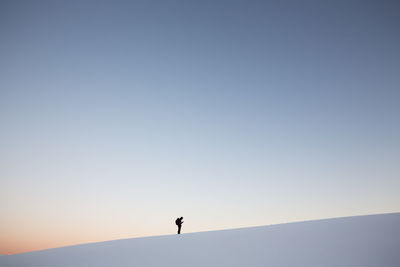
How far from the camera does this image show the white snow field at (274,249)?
16.4ft

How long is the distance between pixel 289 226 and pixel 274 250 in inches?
92.3

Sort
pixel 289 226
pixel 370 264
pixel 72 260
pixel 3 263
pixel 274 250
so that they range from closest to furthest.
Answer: pixel 370 264, pixel 274 250, pixel 72 260, pixel 289 226, pixel 3 263

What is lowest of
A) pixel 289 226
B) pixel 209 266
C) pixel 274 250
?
pixel 209 266

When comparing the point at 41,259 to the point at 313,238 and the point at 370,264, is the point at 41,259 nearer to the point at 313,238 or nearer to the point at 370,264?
the point at 313,238

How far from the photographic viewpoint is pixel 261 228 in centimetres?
833

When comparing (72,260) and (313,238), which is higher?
(313,238)

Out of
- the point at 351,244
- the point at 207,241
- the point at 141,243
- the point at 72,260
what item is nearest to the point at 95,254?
the point at 72,260

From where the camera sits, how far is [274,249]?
5957mm

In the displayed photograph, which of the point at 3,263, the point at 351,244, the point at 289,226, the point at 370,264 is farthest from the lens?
the point at 3,263

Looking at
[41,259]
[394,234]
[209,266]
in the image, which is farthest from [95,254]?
[394,234]

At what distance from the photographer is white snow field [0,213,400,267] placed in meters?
5.01

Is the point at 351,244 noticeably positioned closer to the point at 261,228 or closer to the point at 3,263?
the point at 261,228

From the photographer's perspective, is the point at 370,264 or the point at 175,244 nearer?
the point at 370,264

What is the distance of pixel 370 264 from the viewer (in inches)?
176
